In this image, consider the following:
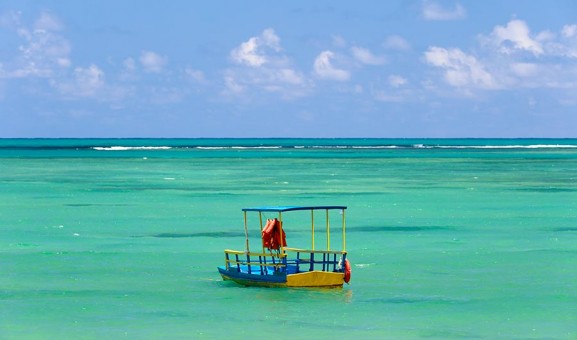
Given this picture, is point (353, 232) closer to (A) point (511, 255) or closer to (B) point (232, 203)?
(A) point (511, 255)

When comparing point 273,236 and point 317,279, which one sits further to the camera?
point 273,236

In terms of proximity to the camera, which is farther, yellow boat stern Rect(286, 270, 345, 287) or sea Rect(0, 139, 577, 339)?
yellow boat stern Rect(286, 270, 345, 287)

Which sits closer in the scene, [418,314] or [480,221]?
[418,314]

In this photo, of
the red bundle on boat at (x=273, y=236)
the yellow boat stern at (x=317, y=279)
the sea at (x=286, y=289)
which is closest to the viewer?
the sea at (x=286, y=289)

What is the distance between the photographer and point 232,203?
4522 cm

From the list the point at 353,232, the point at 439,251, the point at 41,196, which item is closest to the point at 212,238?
the point at 353,232

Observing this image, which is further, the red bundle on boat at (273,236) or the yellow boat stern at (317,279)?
the red bundle on boat at (273,236)

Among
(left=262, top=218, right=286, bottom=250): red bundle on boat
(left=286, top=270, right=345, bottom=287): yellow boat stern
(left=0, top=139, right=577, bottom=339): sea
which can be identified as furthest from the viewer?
(left=262, top=218, right=286, bottom=250): red bundle on boat

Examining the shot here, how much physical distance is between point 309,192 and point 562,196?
11.8m

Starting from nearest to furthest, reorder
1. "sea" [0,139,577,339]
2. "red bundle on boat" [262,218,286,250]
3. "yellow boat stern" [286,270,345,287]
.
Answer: "sea" [0,139,577,339] → "yellow boat stern" [286,270,345,287] → "red bundle on boat" [262,218,286,250]

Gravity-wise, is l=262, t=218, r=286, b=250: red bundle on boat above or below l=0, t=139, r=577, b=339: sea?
above

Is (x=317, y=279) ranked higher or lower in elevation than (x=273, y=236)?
lower

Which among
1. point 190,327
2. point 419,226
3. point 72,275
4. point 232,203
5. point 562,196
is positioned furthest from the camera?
point 562,196

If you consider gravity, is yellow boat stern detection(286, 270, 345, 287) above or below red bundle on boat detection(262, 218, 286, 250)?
below
